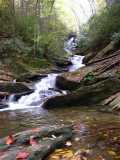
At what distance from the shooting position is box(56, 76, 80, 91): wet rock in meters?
15.4

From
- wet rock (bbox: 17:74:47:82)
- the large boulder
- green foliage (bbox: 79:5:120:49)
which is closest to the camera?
the large boulder

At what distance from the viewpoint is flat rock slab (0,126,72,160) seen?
5203 millimetres

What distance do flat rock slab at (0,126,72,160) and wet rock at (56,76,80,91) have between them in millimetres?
8583

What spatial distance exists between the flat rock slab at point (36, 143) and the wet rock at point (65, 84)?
28.2 feet

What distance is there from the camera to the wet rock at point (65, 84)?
605 inches

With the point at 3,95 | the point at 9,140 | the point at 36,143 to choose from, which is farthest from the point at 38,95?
the point at 36,143

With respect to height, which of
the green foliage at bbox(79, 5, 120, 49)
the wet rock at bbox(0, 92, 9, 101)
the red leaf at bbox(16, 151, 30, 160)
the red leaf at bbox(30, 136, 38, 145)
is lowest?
the red leaf at bbox(16, 151, 30, 160)

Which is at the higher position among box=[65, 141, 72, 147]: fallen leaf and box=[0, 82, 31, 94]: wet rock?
box=[0, 82, 31, 94]: wet rock

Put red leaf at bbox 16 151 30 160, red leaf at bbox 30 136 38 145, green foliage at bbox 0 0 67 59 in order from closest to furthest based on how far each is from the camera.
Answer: red leaf at bbox 16 151 30 160 → red leaf at bbox 30 136 38 145 → green foliage at bbox 0 0 67 59

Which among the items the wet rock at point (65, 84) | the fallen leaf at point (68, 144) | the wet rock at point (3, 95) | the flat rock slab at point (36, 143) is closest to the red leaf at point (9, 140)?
the flat rock slab at point (36, 143)

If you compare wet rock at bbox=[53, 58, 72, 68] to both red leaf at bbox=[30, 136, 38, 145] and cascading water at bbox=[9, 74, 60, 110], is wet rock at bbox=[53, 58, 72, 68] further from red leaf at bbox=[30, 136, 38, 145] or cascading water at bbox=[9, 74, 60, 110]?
red leaf at bbox=[30, 136, 38, 145]

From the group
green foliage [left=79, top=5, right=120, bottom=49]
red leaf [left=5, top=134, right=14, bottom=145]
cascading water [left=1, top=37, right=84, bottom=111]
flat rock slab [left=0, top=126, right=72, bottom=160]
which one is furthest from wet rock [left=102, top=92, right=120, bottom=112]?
green foliage [left=79, top=5, right=120, bottom=49]

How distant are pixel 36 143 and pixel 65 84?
33.2ft

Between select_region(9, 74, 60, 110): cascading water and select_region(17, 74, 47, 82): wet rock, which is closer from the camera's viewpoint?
select_region(9, 74, 60, 110): cascading water
